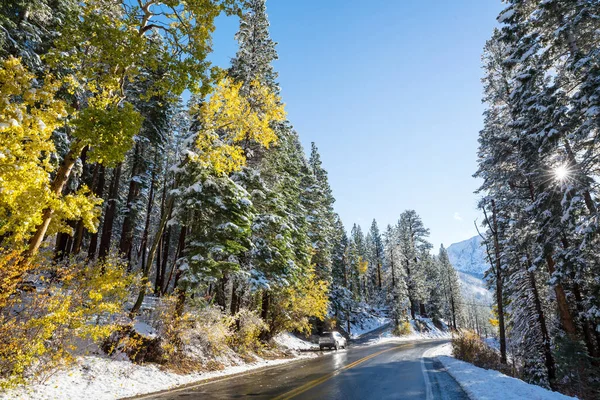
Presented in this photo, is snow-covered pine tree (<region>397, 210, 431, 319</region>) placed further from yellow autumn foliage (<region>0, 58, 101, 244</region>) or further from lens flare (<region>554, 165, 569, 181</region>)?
yellow autumn foliage (<region>0, 58, 101, 244</region>)

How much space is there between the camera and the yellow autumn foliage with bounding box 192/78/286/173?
13.7 metres

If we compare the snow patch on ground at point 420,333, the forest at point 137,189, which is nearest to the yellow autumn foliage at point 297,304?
the forest at point 137,189

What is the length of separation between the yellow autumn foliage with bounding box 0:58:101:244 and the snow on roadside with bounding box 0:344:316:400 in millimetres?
3400

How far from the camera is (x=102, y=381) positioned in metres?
8.88

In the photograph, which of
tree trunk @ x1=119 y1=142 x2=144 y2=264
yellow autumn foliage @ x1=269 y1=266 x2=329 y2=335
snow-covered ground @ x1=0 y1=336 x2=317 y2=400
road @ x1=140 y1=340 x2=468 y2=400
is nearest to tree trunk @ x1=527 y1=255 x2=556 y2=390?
road @ x1=140 y1=340 x2=468 y2=400

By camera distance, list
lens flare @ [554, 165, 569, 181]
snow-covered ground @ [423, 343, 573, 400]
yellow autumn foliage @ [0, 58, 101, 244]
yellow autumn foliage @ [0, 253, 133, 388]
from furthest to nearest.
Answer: lens flare @ [554, 165, 569, 181] < snow-covered ground @ [423, 343, 573, 400] < yellow autumn foliage @ [0, 253, 133, 388] < yellow autumn foliage @ [0, 58, 101, 244]

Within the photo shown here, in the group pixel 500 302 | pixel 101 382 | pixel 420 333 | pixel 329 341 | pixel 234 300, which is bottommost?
pixel 420 333

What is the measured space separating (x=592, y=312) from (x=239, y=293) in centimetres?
1718

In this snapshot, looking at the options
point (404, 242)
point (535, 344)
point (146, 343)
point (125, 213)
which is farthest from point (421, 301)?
point (146, 343)

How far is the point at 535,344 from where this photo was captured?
19.6m

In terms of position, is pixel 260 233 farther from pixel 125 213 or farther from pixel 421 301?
pixel 421 301

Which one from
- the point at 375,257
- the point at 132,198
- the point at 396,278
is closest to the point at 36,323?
the point at 132,198

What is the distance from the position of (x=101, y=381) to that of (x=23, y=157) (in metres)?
6.06

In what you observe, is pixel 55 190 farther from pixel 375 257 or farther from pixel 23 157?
pixel 375 257
